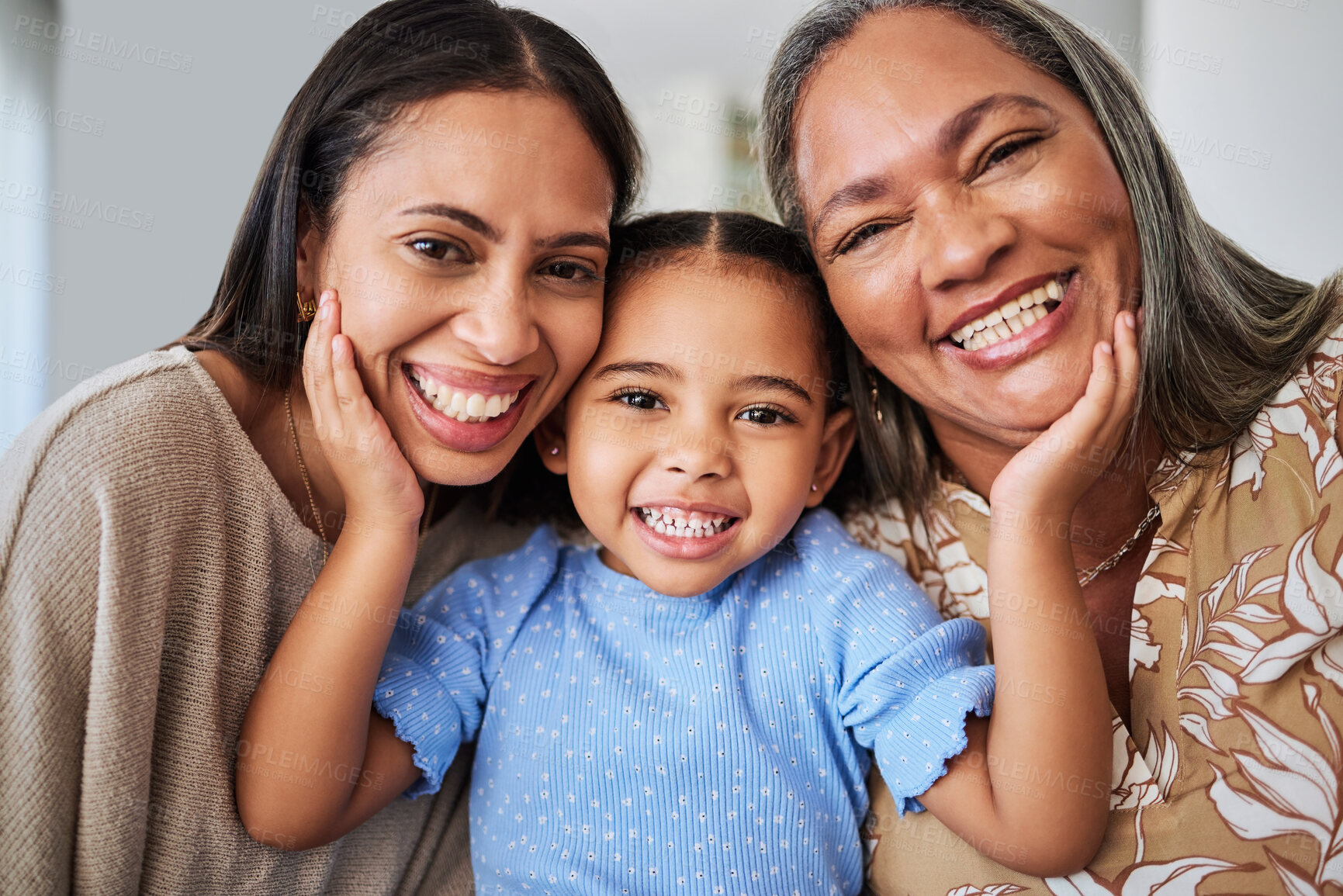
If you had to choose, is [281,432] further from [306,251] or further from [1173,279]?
[1173,279]

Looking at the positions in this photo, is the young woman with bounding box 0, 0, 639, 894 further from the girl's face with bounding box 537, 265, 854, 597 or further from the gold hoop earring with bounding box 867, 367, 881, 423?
the gold hoop earring with bounding box 867, 367, 881, 423

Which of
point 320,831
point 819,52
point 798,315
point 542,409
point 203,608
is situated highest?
point 819,52

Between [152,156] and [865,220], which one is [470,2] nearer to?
[865,220]

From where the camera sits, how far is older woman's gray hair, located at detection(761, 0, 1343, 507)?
1579 millimetres

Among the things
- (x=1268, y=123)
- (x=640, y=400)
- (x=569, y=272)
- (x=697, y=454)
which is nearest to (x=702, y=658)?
(x=697, y=454)

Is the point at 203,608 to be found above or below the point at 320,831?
above

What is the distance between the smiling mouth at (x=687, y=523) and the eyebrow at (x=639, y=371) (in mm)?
225

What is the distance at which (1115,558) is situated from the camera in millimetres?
1765

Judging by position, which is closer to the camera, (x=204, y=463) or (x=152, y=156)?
(x=204, y=463)

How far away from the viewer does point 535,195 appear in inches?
58.4

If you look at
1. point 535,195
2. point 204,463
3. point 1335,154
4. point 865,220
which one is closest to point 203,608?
point 204,463

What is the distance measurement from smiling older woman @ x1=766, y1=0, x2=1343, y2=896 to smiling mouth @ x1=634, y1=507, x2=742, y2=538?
428 millimetres

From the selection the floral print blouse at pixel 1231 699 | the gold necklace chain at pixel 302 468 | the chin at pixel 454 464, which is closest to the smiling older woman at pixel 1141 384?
the floral print blouse at pixel 1231 699

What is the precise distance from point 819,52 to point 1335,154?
6.02 feet
